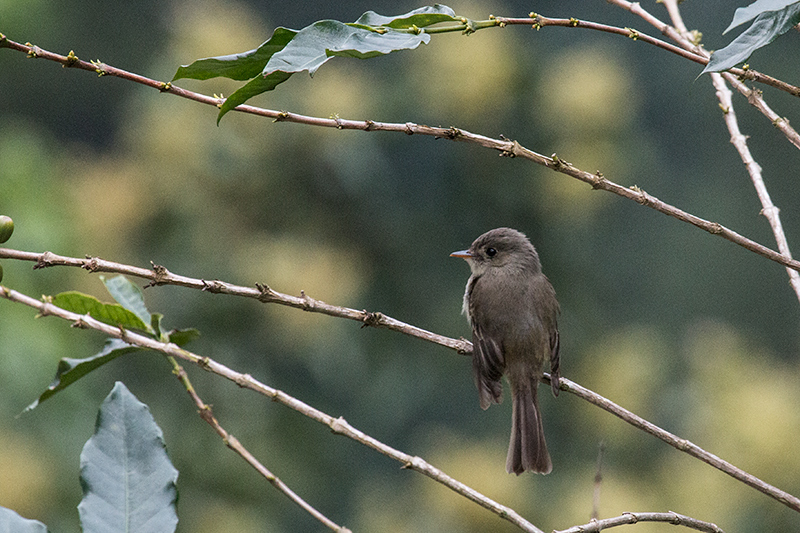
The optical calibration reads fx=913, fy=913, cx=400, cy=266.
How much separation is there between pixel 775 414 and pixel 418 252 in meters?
2.95

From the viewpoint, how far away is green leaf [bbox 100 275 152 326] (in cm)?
175

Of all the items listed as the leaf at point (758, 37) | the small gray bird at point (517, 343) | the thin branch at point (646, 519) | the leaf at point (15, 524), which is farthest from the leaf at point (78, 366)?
the small gray bird at point (517, 343)

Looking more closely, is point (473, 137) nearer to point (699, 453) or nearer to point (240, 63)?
point (240, 63)

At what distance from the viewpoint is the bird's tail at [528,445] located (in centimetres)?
291

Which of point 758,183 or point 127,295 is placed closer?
point 127,295

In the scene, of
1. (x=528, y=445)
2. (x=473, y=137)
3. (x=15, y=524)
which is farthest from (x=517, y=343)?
(x=15, y=524)

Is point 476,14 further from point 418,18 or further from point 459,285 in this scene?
point 418,18

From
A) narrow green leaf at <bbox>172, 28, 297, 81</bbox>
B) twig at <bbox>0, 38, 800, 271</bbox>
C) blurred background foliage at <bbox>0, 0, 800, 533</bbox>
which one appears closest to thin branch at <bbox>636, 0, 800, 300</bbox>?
twig at <bbox>0, 38, 800, 271</bbox>

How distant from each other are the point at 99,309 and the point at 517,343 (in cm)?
170

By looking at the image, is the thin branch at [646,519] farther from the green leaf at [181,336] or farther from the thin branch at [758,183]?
the green leaf at [181,336]

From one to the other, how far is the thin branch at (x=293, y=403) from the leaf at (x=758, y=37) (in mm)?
710

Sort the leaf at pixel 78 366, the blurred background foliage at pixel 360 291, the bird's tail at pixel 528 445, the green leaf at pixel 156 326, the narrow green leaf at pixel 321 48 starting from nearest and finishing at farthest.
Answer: the narrow green leaf at pixel 321 48 < the leaf at pixel 78 366 < the green leaf at pixel 156 326 < the bird's tail at pixel 528 445 < the blurred background foliage at pixel 360 291

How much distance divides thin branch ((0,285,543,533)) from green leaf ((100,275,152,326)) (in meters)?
0.08

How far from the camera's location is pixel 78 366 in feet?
4.99
